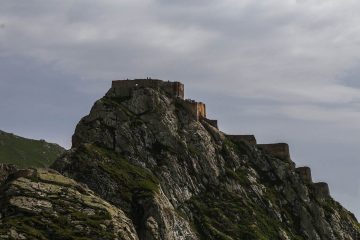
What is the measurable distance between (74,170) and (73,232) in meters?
34.2

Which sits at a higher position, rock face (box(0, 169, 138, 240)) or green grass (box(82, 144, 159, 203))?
green grass (box(82, 144, 159, 203))

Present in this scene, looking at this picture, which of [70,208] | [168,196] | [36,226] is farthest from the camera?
[168,196]

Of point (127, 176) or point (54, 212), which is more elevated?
point (127, 176)

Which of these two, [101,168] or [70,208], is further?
[101,168]

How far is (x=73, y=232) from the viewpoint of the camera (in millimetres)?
160750

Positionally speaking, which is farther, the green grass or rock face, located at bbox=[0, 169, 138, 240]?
the green grass

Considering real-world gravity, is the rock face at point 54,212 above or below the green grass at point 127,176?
below

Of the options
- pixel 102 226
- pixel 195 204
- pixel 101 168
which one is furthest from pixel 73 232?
pixel 195 204

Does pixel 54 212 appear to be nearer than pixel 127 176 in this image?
Yes

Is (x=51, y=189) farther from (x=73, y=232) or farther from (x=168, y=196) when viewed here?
(x=168, y=196)

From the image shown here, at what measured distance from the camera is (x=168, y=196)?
7697 inches

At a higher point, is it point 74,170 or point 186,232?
point 74,170

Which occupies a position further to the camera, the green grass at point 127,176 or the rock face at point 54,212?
the green grass at point 127,176

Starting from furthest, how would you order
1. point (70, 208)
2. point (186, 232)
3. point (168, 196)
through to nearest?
point (168, 196), point (186, 232), point (70, 208)
